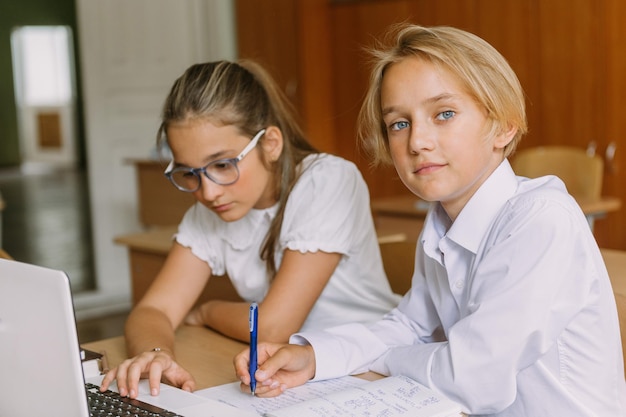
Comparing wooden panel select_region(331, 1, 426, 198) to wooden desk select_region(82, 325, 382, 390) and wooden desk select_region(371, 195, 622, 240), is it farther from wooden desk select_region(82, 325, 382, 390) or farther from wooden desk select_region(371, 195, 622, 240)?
wooden desk select_region(82, 325, 382, 390)

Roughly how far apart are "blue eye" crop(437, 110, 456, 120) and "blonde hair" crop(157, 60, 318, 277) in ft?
1.90

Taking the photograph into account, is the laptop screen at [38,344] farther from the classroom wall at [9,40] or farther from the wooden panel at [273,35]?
the classroom wall at [9,40]

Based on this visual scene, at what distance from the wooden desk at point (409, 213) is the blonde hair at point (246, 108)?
6.12 feet

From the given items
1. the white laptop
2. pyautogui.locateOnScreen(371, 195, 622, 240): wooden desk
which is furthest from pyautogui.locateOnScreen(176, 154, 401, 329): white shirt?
pyautogui.locateOnScreen(371, 195, 622, 240): wooden desk

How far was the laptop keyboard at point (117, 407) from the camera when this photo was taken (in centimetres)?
122

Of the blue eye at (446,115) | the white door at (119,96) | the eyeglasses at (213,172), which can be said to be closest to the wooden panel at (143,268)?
the eyeglasses at (213,172)

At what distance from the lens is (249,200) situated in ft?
5.94

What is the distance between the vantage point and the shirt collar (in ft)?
4.50

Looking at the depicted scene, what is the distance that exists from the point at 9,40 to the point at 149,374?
49.6ft

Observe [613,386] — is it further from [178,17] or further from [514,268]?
[178,17]

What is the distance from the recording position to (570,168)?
4.21 meters

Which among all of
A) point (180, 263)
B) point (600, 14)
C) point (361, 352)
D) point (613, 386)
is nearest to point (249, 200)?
point (180, 263)

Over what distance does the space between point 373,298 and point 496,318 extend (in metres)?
0.72

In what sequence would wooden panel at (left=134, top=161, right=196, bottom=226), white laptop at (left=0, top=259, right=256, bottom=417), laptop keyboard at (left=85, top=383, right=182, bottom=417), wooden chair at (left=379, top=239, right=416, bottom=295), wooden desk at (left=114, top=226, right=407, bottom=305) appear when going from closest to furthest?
white laptop at (left=0, top=259, right=256, bottom=417), laptop keyboard at (left=85, top=383, right=182, bottom=417), wooden chair at (left=379, top=239, right=416, bottom=295), wooden desk at (left=114, top=226, right=407, bottom=305), wooden panel at (left=134, top=161, right=196, bottom=226)
